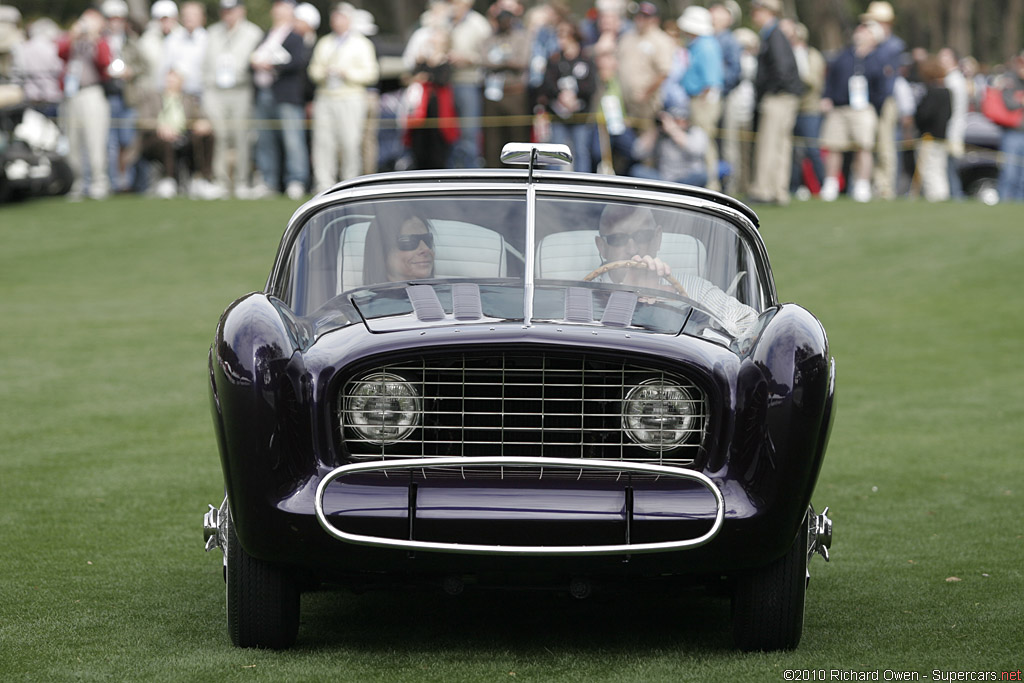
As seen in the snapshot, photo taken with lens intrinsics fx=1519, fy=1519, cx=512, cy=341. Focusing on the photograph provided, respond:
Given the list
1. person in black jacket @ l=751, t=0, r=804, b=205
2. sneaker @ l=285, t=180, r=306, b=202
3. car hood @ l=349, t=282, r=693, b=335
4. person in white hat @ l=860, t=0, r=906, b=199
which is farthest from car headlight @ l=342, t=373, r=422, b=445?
person in white hat @ l=860, t=0, r=906, b=199

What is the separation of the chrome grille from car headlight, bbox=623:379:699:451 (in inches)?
0.6

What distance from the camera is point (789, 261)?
16656 mm

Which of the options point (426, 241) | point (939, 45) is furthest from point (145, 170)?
point (939, 45)

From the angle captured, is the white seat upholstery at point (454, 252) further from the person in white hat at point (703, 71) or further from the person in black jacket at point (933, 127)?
the person in black jacket at point (933, 127)

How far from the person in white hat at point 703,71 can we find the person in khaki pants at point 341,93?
403cm

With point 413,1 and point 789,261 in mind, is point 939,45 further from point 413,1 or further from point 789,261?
point 789,261

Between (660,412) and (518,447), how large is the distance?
465mm

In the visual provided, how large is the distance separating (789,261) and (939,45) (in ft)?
156

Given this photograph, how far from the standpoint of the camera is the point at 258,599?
495 centimetres

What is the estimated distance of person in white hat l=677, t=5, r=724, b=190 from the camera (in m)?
18.4

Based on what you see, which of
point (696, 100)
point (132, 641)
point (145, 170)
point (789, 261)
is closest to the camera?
point (132, 641)

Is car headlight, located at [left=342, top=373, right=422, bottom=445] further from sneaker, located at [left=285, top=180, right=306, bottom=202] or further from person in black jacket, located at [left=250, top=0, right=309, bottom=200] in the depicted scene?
sneaker, located at [left=285, top=180, right=306, bottom=202]

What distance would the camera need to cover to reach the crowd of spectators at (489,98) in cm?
1859

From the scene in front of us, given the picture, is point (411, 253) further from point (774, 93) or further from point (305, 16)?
point (305, 16)
